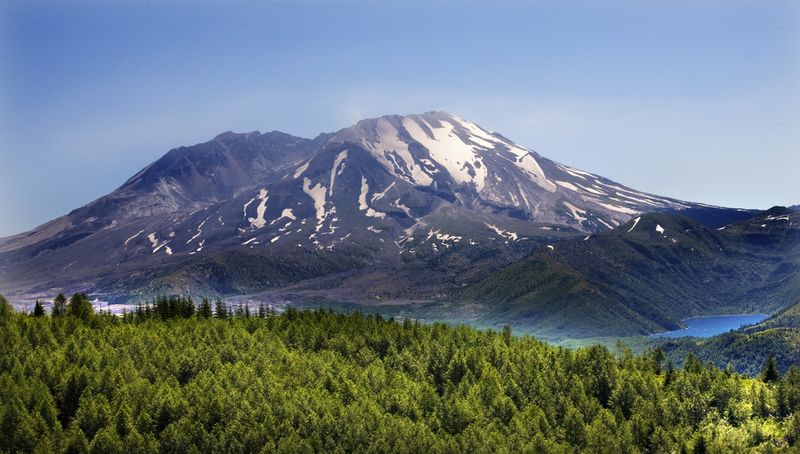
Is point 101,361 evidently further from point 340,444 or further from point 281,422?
point 340,444

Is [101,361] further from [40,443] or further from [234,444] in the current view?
[234,444]

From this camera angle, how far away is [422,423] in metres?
174

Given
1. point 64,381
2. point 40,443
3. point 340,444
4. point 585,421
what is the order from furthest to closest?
point 585,421
point 64,381
point 340,444
point 40,443

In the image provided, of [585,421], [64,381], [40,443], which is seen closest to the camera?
[40,443]

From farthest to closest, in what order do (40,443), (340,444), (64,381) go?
(64,381), (340,444), (40,443)

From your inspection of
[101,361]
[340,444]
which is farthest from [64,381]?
[340,444]

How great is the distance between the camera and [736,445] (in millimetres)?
167000

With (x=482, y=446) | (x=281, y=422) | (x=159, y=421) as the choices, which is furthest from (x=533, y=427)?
(x=159, y=421)

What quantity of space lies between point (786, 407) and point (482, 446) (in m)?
80.0

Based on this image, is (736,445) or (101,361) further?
(101,361)

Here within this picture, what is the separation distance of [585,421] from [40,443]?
122 meters

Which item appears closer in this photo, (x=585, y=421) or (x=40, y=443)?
(x=40, y=443)

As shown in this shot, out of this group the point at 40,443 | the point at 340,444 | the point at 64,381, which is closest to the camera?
the point at 40,443

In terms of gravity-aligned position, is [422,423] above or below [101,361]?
below
